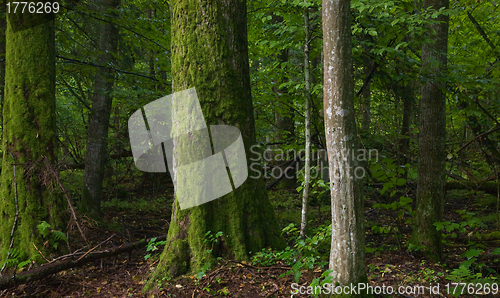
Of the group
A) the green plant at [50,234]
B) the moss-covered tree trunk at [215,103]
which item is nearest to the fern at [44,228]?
the green plant at [50,234]

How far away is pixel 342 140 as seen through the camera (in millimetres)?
2678

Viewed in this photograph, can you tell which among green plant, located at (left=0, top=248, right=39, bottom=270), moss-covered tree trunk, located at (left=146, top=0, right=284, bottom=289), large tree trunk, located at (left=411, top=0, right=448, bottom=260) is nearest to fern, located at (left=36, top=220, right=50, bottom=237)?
green plant, located at (left=0, top=248, right=39, bottom=270)

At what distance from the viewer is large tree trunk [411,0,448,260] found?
472 centimetres

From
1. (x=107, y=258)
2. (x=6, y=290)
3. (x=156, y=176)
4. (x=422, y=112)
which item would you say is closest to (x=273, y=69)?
(x=422, y=112)

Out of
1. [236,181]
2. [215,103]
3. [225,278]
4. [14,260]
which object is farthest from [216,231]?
[14,260]

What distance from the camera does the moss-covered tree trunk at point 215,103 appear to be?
3643 mm

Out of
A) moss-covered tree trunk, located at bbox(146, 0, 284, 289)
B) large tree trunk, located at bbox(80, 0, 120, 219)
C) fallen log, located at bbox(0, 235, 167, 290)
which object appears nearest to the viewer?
fallen log, located at bbox(0, 235, 167, 290)

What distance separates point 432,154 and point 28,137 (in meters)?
6.35

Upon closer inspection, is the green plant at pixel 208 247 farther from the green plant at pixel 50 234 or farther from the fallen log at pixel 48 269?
the green plant at pixel 50 234

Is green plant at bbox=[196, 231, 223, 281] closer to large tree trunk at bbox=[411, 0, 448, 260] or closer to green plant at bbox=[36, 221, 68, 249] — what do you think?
green plant at bbox=[36, 221, 68, 249]

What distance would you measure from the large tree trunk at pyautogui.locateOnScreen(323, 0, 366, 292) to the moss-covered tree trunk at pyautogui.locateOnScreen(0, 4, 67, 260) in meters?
4.07

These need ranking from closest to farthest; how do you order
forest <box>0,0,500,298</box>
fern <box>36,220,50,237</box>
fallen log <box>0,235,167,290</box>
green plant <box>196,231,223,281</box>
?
forest <box>0,0,500,298</box> < fallen log <box>0,235,167,290</box> < green plant <box>196,231,223,281</box> < fern <box>36,220,50,237</box>

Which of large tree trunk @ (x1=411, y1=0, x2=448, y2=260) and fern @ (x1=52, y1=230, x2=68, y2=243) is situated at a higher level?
large tree trunk @ (x1=411, y1=0, x2=448, y2=260)

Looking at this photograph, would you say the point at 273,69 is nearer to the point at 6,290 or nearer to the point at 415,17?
the point at 415,17
